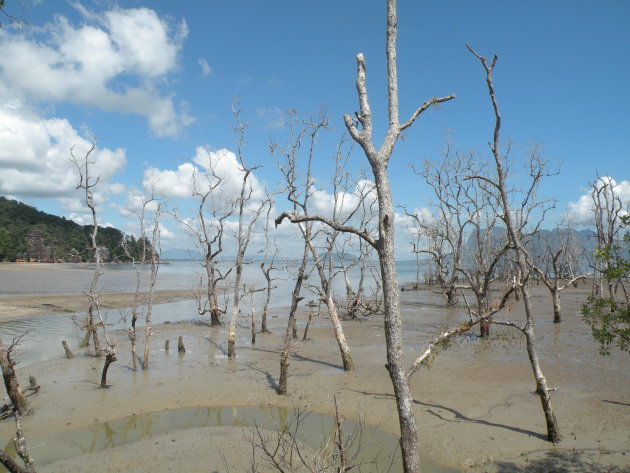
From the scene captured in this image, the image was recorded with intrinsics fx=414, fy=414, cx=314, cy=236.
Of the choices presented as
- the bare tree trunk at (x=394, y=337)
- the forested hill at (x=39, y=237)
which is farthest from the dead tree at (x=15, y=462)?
the forested hill at (x=39, y=237)

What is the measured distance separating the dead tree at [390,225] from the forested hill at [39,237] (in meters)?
72.3

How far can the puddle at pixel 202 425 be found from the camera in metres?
9.21

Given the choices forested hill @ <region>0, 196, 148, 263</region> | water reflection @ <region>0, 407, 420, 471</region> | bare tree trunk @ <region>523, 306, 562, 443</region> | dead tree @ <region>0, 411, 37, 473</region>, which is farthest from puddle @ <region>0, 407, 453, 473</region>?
forested hill @ <region>0, 196, 148, 263</region>

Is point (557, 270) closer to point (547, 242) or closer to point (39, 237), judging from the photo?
point (547, 242)

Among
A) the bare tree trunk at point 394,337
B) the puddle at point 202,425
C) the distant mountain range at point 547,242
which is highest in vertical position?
the distant mountain range at point 547,242

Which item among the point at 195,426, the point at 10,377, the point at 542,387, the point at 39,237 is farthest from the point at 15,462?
the point at 39,237

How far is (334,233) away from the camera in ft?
53.0

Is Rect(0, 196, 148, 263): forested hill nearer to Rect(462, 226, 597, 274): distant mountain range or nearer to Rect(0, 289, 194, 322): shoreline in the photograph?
Rect(0, 289, 194, 322): shoreline

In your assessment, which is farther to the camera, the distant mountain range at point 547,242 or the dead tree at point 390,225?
the distant mountain range at point 547,242

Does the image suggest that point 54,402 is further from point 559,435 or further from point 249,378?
point 559,435

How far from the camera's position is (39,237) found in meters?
84.0

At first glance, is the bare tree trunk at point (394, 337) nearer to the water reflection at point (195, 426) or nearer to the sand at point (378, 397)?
the water reflection at point (195, 426)

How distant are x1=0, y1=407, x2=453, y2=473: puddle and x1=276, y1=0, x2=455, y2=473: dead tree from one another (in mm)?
3735

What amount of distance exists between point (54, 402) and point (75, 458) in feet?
13.1
